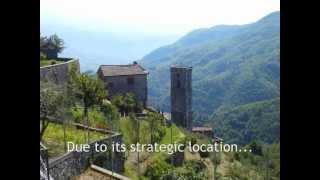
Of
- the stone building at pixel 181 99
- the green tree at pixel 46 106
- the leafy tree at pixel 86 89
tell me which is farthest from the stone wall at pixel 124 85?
the green tree at pixel 46 106

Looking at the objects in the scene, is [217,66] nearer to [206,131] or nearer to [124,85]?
[206,131]

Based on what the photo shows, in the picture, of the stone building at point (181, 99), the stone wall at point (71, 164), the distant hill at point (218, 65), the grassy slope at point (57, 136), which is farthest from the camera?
the stone building at point (181, 99)

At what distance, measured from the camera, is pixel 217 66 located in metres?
7.02

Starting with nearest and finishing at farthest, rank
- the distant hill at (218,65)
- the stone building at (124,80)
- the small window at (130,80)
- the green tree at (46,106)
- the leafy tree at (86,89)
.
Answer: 1. the green tree at (46,106)
2. the distant hill at (218,65)
3. the leafy tree at (86,89)
4. the stone building at (124,80)
5. the small window at (130,80)

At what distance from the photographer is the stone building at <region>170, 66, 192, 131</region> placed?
6.31 meters

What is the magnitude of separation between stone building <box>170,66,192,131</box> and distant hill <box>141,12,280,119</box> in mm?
134

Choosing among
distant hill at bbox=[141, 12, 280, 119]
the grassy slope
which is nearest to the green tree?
the grassy slope

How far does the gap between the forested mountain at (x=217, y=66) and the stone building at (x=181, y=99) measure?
13 cm

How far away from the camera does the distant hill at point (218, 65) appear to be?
219 inches

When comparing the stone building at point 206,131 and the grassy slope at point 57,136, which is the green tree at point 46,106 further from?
the stone building at point 206,131

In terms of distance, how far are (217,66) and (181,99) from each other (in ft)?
2.72
